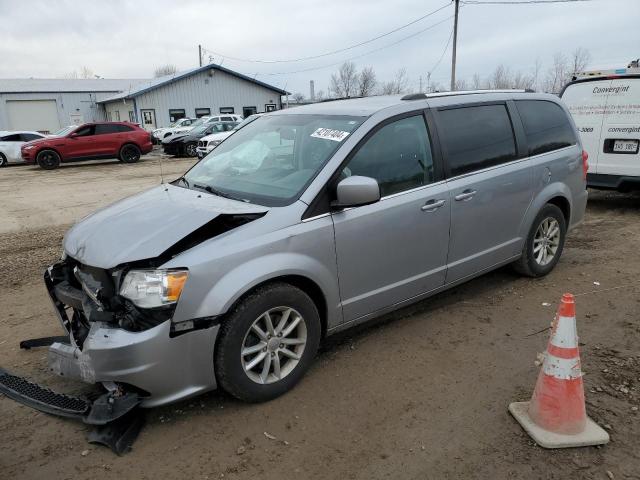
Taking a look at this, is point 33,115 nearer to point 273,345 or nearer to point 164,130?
point 164,130

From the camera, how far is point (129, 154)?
21078mm

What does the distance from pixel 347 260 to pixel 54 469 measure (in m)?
2.05

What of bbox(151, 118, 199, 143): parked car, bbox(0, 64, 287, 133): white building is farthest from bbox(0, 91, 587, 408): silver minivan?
bbox(0, 64, 287, 133): white building

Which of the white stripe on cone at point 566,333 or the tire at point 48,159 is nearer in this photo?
the white stripe on cone at point 566,333

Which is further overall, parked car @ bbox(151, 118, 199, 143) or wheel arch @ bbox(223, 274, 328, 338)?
parked car @ bbox(151, 118, 199, 143)

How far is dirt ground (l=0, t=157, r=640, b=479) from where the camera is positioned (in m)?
2.60

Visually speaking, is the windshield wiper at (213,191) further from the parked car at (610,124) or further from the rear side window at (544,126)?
the parked car at (610,124)

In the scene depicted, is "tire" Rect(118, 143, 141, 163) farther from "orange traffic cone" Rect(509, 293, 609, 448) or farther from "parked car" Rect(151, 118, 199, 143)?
"orange traffic cone" Rect(509, 293, 609, 448)

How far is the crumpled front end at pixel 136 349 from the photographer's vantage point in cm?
266

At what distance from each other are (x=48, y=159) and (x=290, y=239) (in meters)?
19.4

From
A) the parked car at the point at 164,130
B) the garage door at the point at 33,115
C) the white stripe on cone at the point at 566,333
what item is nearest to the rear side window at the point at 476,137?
the white stripe on cone at the point at 566,333

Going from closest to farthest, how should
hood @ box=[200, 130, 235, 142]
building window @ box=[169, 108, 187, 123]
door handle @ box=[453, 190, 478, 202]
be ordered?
door handle @ box=[453, 190, 478, 202] < hood @ box=[200, 130, 235, 142] < building window @ box=[169, 108, 187, 123]

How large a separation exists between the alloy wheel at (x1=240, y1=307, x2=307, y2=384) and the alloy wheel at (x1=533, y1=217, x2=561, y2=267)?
2.86 m

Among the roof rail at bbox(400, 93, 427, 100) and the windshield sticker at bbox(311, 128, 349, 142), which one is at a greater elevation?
the roof rail at bbox(400, 93, 427, 100)
